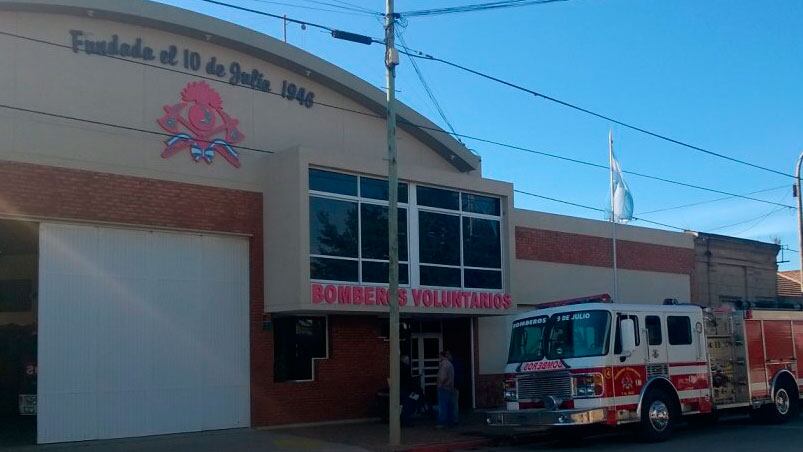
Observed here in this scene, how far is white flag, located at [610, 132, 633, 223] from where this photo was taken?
29297 millimetres

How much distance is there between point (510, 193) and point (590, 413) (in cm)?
854

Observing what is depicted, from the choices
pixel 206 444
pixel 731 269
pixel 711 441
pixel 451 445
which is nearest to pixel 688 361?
pixel 711 441

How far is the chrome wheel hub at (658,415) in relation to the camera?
16.8 metres

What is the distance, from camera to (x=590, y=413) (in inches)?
619

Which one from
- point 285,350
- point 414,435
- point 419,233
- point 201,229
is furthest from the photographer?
point 419,233

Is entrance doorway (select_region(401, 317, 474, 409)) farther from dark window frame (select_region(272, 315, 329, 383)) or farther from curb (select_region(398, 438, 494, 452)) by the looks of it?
curb (select_region(398, 438, 494, 452))

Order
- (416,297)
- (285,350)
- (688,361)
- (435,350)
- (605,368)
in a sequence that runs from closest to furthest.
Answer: (605,368)
(688,361)
(285,350)
(416,297)
(435,350)

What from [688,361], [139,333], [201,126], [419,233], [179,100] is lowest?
[688,361]

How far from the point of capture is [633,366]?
16547mm

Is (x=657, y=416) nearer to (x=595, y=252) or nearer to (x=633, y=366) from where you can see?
(x=633, y=366)

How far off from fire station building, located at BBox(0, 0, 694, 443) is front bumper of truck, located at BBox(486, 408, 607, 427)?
16.1 feet

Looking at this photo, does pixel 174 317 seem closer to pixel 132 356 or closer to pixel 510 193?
pixel 132 356

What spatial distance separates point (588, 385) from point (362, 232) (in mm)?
Result: 6608

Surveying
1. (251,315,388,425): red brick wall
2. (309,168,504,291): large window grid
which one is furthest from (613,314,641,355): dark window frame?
(251,315,388,425): red brick wall
